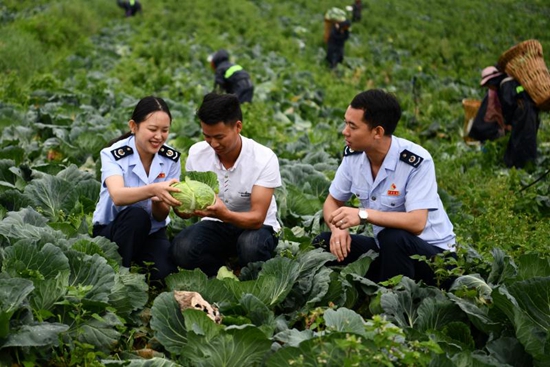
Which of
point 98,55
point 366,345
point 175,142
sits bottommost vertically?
point 98,55

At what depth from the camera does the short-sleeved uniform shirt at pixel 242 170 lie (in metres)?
4.23

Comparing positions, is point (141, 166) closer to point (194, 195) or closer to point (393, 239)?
point (194, 195)

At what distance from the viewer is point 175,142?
282 inches

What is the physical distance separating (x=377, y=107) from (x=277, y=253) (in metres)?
1.16

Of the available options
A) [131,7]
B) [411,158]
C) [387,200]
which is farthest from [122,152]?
[131,7]

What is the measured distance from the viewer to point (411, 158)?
160 inches

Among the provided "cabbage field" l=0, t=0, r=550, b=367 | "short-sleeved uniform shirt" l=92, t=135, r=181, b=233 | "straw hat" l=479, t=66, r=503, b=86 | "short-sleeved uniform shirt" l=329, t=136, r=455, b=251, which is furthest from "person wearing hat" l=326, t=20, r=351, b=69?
"short-sleeved uniform shirt" l=92, t=135, r=181, b=233

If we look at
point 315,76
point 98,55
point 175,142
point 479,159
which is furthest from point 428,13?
point 175,142

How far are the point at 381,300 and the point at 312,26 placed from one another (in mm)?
17931

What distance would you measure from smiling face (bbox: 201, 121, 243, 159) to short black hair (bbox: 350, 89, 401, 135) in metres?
0.74

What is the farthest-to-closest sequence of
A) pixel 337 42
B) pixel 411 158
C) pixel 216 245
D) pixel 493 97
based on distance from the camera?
pixel 337 42, pixel 493 97, pixel 216 245, pixel 411 158

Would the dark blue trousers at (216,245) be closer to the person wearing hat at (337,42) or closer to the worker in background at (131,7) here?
the person wearing hat at (337,42)

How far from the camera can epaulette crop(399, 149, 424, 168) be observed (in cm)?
404

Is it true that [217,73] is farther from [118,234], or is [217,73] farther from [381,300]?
[381,300]
